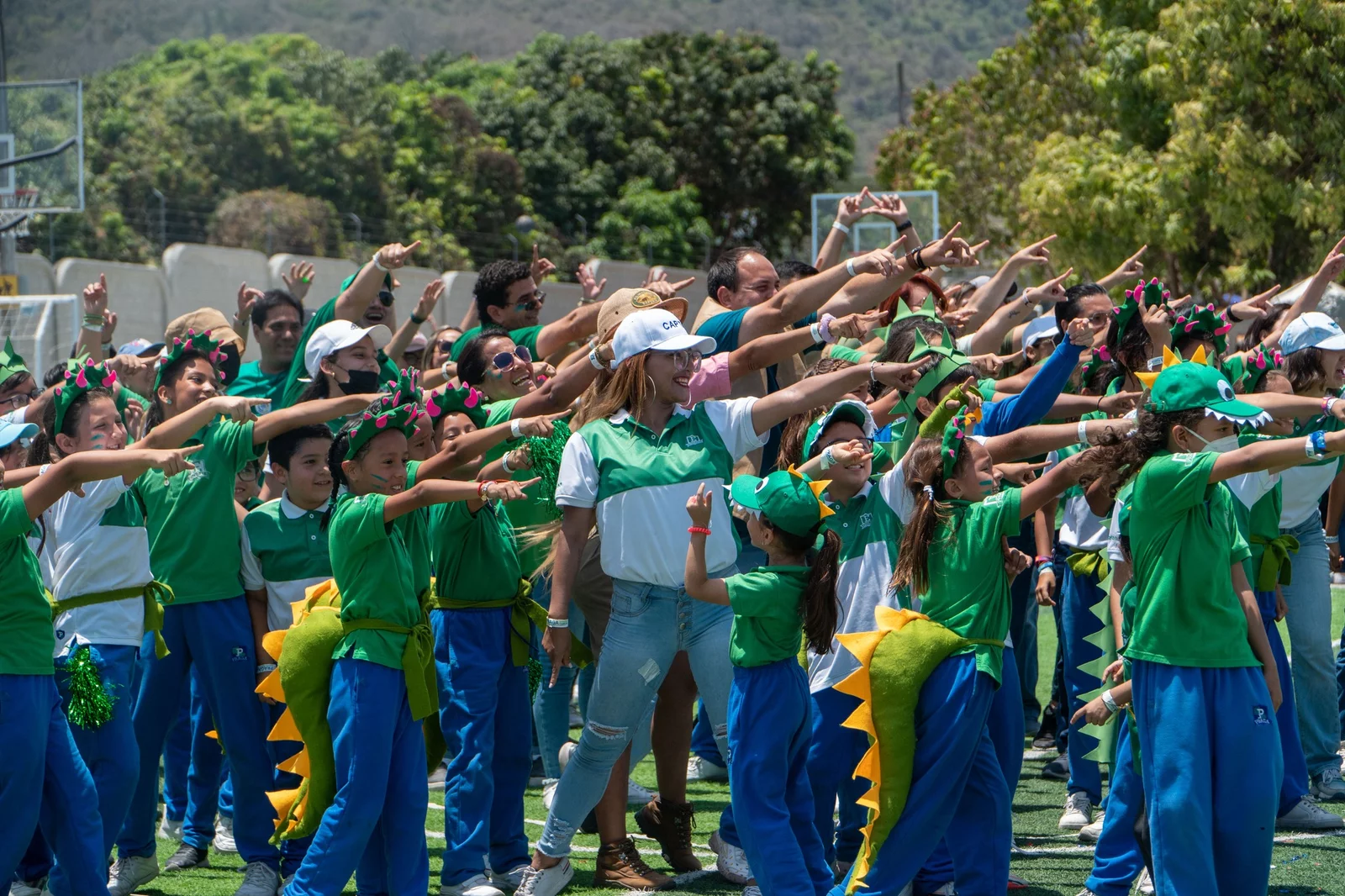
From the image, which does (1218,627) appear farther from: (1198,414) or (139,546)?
(139,546)

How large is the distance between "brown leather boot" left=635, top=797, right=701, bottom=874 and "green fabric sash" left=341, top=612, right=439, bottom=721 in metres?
1.09

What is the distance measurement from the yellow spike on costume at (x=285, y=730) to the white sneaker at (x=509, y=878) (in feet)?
3.28

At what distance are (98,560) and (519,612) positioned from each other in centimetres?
154

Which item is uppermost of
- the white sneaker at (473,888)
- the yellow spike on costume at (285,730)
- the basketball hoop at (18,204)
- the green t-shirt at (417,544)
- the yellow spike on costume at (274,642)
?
the basketball hoop at (18,204)

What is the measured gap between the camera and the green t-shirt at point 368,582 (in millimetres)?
5383

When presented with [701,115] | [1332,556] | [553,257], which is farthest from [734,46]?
[1332,556]

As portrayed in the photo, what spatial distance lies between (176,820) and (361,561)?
235 cm

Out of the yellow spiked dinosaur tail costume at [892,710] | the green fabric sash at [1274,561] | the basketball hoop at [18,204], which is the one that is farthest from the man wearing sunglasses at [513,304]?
the basketball hoop at [18,204]

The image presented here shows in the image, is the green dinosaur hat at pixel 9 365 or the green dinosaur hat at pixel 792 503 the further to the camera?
the green dinosaur hat at pixel 9 365

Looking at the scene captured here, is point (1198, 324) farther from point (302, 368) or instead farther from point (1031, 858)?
point (302, 368)

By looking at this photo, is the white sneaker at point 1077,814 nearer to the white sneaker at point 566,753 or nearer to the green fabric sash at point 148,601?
the white sneaker at point 566,753

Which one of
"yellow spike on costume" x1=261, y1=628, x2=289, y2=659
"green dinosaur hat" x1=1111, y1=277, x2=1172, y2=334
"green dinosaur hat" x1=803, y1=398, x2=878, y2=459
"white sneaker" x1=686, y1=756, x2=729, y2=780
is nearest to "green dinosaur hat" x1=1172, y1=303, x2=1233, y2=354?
"green dinosaur hat" x1=1111, y1=277, x2=1172, y2=334

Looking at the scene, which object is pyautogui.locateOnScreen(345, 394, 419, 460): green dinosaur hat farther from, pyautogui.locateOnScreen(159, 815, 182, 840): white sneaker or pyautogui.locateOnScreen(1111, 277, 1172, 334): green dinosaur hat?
pyautogui.locateOnScreen(1111, 277, 1172, 334): green dinosaur hat

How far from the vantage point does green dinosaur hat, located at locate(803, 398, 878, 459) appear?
5.57 m
